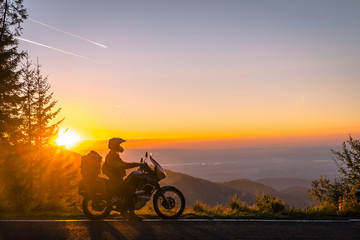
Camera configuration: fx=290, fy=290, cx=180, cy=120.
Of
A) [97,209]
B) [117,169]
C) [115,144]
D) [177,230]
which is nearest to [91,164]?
[117,169]

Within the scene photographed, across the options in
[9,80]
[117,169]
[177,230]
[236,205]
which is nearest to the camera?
[177,230]

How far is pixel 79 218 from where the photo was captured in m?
7.93

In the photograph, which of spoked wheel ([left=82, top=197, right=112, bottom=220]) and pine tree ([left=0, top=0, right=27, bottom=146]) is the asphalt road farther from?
pine tree ([left=0, top=0, right=27, bottom=146])

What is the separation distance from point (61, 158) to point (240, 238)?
29857 mm

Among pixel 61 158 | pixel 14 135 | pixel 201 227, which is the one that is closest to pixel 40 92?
pixel 61 158

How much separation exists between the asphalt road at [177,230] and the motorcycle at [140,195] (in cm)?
60

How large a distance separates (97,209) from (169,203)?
1.97 metres

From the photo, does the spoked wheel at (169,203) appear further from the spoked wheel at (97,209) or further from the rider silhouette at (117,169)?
the spoked wheel at (97,209)

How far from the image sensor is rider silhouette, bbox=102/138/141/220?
25.6ft

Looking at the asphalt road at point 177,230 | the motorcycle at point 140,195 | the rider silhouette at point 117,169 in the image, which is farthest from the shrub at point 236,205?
the rider silhouette at point 117,169

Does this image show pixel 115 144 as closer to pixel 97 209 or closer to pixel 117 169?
pixel 117 169

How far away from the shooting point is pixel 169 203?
25.6 feet

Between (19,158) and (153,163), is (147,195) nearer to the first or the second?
(153,163)

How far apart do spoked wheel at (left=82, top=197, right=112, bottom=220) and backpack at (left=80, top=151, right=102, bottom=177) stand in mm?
749
